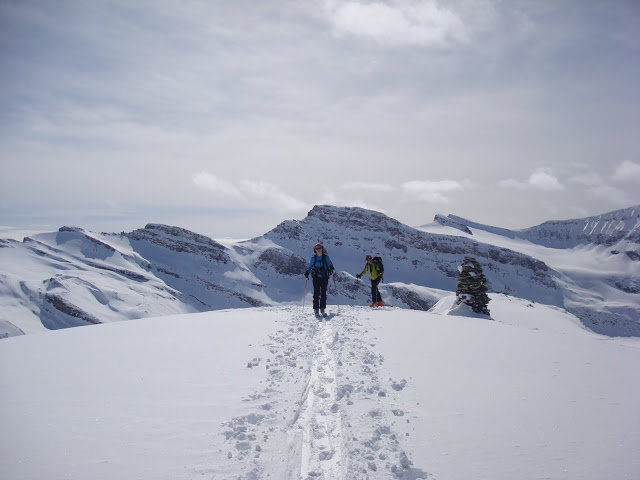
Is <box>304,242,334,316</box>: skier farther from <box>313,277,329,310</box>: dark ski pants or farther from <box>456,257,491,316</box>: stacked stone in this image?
<box>456,257,491,316</box>: stacked stone

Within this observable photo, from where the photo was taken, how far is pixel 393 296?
14588 cm

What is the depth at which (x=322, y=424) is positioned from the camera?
20.4ft

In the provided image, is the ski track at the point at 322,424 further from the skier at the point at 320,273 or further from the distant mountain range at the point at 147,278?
the distant mountain range at the point at 147,278

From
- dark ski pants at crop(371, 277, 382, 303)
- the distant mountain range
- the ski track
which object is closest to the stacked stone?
dark ski pants at crop(371, 277, 382, 303)

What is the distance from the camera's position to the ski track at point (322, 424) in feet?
16.4

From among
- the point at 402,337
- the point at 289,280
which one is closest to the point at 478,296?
the point at 402,337

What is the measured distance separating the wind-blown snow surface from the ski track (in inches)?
1.1

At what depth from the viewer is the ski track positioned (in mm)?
5008

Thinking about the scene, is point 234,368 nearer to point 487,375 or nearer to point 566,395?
point 487,375

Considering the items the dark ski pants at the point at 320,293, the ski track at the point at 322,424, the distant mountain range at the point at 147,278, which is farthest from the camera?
the distant mountain range at the point at 147,278

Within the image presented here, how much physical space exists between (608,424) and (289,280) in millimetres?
163220

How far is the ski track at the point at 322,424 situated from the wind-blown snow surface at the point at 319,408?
28 mm

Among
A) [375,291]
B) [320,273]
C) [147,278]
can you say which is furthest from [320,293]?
[147,278]

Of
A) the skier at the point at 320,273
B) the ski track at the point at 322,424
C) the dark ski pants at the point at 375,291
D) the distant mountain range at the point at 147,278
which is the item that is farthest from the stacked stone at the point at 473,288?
the distant mountain range at the point at 147,278
